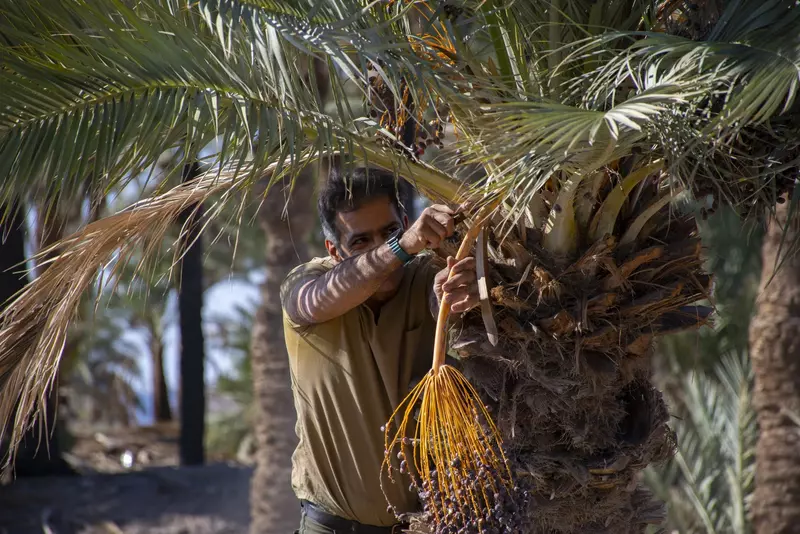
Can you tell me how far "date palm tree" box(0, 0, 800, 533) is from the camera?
2771 millimetres

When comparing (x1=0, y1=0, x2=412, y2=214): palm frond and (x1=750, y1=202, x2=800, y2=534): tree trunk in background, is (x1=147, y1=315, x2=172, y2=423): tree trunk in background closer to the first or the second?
(x1=750, y1=202, x2=800, y2=534): tree trunk in background

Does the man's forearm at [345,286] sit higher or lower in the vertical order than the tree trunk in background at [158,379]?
lower

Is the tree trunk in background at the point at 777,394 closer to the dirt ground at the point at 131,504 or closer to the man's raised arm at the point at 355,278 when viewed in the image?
the man's raised arm at the point at 355,278

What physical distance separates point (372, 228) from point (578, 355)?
95 cm

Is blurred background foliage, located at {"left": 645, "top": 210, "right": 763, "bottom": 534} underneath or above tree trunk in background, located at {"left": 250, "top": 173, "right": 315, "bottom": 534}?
underneath

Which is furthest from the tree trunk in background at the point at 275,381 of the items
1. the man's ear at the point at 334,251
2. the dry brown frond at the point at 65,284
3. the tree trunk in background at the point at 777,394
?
the dry brown frond at the point at 65,284

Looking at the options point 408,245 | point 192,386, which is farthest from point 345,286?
point 192,386

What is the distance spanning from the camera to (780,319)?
228 inches

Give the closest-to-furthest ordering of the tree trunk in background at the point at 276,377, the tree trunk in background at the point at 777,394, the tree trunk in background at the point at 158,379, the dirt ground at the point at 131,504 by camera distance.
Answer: the tree trunk in background at the point at 777,394, the tree trunk in background at the point at 276,377, the dirt ground at the point at 131,504, the tree trunk in background at the point at 158,379

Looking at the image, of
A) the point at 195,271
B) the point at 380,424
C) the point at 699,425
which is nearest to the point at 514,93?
the point at 380,424

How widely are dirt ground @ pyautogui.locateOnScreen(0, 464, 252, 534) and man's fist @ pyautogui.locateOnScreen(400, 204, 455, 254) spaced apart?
6.18 metres

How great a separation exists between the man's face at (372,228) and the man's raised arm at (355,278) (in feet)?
0.64

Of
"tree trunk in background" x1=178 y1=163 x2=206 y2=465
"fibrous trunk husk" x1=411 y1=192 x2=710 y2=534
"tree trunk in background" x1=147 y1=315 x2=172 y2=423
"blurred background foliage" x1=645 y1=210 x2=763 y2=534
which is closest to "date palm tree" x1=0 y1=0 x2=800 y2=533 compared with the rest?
"fibrous trunk husk" x1=411 y1=192 x2=710 y2=534

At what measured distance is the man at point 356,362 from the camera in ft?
11.5
